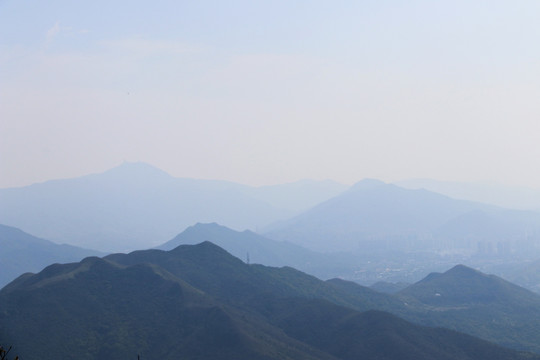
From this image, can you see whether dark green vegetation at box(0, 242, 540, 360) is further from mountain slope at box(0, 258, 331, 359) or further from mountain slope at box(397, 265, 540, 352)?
mountain slope at box(397, 265, 540, 352)

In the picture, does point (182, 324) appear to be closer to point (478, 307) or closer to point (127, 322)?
point (127, 322)

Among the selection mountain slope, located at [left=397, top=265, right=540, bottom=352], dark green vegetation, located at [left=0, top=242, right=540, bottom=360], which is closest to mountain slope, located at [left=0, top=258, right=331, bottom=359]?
dark green vegetation, located at [left=0, top=242, right=540, bottom=360]

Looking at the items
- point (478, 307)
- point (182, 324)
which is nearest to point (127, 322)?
point (182, 324)

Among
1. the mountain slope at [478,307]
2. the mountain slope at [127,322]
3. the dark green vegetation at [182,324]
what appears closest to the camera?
the mountain slope at [127,322]

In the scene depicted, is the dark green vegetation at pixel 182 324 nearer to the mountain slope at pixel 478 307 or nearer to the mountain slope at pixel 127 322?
the mountain slope at pixel 127 322

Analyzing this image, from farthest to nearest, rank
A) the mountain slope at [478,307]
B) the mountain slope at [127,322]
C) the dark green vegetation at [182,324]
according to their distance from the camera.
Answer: the mountain slope at [478,307] < the dark green vegetation at [182,324] < the mountain slope at [127,322]

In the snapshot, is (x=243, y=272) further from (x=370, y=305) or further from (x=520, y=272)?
(x=520, y=272)

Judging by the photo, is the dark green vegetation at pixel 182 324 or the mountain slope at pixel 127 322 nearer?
the mountain slope at pixel 127 322

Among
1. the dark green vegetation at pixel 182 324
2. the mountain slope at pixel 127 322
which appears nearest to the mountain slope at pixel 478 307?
the dark green vegetation at pixel 182 324

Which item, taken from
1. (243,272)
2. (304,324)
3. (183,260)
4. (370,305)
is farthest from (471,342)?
(183,260)
